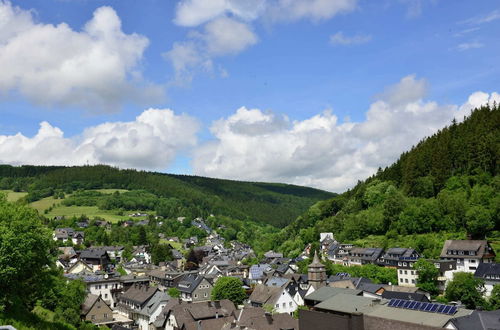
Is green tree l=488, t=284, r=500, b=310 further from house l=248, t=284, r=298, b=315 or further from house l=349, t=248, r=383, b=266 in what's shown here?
house l=349, t=248, r=383, b=266

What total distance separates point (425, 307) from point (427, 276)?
2689 cm

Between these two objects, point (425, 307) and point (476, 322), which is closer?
point (476, 322)

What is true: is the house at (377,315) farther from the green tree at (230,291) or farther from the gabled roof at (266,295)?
the green tree at (230,291)

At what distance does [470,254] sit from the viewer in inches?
2694

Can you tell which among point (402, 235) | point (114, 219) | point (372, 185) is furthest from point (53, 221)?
point (402, 235)

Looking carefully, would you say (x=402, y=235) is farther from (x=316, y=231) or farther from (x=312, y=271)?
(x=316, y=231)

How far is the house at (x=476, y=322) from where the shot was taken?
1542 inches

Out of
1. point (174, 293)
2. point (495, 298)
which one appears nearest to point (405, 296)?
point (495, 298)

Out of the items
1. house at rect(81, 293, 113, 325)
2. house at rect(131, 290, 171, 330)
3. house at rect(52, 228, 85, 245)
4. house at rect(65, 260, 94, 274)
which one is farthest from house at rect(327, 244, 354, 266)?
house at rect(52, 228, 85, 245)

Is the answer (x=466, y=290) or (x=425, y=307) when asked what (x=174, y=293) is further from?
(x=425, y=307)

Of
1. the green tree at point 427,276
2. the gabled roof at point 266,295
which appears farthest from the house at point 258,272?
the green tree at point 427,276

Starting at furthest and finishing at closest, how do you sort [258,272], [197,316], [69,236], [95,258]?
[69,236] → [95,258] → [258,272] → [197,316]

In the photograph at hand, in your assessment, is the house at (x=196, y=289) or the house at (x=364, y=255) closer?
the house at (x=196, y=289)

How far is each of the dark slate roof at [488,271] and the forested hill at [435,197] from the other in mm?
14141
